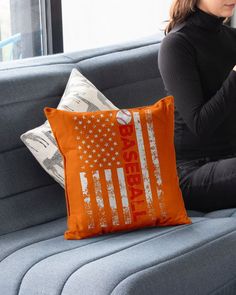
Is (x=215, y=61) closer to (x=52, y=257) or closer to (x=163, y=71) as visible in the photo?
(x=163, y=71)

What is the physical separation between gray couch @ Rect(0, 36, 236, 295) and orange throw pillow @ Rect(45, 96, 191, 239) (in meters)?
0.05

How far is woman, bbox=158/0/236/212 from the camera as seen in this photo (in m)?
2.46

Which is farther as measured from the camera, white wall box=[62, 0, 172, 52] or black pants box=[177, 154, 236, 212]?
white wall box=[62, 0, 172, 52]

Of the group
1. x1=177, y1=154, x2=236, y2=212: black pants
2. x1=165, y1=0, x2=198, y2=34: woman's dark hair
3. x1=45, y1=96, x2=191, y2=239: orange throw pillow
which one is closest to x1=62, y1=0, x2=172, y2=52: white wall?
x1=165, y1=0, x2=198, y2=34: woman's dark hair

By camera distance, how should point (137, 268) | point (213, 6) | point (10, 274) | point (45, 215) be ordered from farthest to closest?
1. point (213, 6)
2. point (45, 215)
3. point (10, 274)
4. point (137, 268)

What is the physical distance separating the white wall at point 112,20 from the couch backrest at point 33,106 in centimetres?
109

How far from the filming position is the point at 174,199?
2266mm

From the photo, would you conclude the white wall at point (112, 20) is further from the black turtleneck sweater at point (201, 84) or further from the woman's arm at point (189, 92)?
the woman's arm at point (189, 92)

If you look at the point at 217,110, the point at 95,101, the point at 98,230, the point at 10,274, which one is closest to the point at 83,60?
the point at 95,101

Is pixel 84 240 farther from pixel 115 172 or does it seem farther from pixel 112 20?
pixel 112 20

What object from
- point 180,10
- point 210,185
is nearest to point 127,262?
point 210,185

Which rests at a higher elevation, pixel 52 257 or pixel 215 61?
pixel 215 61

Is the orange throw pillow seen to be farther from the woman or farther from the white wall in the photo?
the white wall

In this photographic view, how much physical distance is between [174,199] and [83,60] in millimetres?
702
